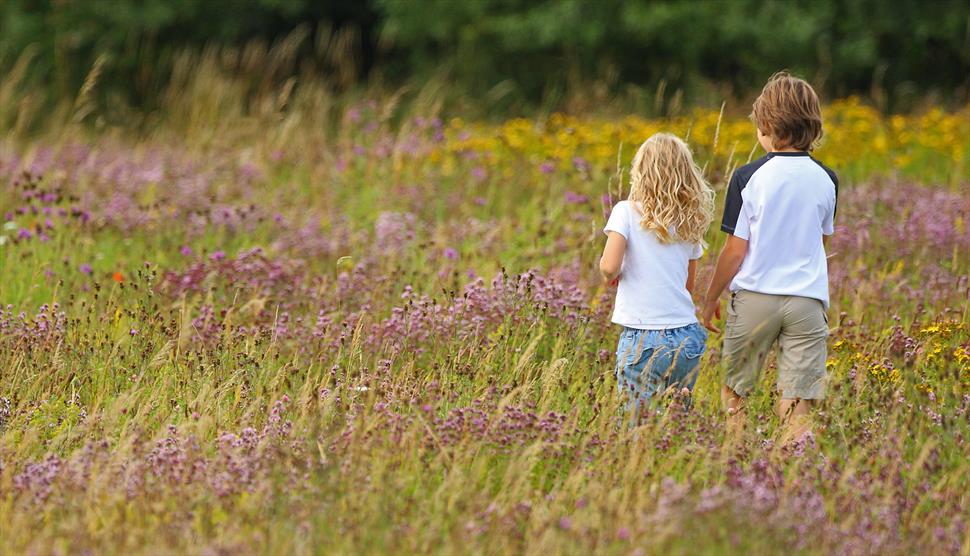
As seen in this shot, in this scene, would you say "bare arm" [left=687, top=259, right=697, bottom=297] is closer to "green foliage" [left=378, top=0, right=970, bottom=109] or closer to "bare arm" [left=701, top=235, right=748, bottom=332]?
"bare arm" [left=701, top=235, right=748, bottom=332]

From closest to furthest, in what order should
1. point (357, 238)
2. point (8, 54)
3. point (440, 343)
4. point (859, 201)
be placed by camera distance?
point (440, 343) < point (357, 238) < point (859, 201) < point (8, 54)

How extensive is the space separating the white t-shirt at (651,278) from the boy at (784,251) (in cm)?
15

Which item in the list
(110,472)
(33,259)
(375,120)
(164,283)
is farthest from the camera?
(375,120)

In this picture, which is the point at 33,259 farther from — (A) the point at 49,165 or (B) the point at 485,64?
(B) the point at 485,64

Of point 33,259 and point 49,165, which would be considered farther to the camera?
point 49,165

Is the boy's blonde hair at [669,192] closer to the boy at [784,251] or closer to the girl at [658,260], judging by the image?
the girl at [658,260]

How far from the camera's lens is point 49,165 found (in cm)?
878

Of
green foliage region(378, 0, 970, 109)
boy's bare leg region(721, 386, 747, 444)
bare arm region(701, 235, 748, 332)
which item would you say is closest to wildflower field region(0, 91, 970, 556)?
boy's bare leg region(721, 386, 747, 444)

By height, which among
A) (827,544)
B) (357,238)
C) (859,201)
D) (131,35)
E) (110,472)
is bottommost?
(110,472)

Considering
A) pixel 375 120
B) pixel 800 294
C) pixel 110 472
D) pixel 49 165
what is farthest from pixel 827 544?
pixel 375 120

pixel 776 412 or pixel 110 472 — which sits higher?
pixel 776 412

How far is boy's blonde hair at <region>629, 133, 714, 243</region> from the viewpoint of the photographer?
4254mm

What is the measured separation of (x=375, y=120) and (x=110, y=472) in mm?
7451

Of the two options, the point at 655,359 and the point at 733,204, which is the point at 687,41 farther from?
the point at 655,359
